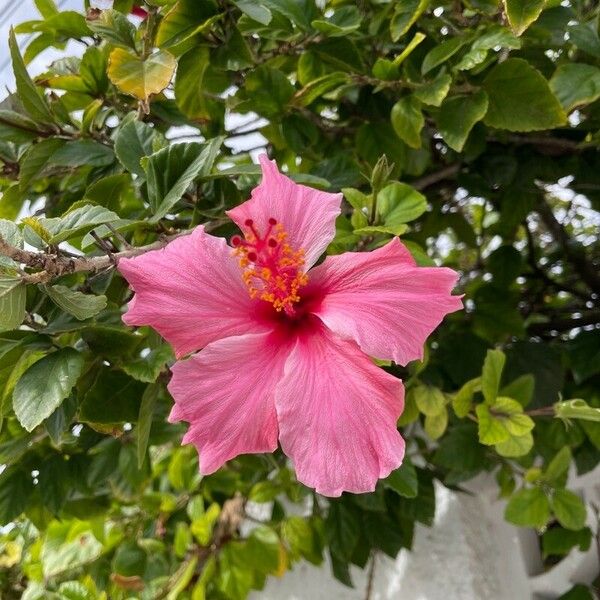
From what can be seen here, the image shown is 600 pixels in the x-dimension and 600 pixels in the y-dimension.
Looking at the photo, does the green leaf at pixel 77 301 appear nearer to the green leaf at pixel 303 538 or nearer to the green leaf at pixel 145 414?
the green leaf at pixel 145 414

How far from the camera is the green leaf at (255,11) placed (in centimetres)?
71

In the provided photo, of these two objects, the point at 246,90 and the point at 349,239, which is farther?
the point at 246,90

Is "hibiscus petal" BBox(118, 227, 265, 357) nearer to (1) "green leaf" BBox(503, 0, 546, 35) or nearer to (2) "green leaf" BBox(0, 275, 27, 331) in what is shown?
(2) "green leaf" BBox(0, 275, 27, 331)

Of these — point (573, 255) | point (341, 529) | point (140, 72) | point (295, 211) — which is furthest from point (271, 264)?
point (573, 255)

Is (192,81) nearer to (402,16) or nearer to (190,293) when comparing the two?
(402,16)

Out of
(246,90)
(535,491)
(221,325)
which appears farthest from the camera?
(535,491)

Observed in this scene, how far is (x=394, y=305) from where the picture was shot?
0.51 m

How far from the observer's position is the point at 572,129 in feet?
3.28

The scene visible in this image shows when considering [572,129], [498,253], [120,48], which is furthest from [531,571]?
[120,48]

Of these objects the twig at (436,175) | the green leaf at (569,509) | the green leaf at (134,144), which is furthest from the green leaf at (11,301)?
the green leaf at (569,509)

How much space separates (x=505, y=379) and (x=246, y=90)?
2.08 feet

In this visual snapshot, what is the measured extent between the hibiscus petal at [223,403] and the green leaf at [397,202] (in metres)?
0.25

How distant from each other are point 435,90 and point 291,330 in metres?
0.37

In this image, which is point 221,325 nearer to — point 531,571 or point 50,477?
point 50,477
